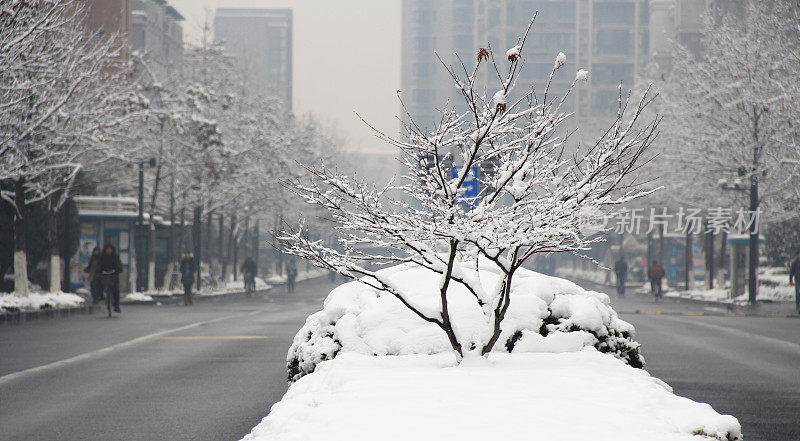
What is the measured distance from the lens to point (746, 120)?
123ft

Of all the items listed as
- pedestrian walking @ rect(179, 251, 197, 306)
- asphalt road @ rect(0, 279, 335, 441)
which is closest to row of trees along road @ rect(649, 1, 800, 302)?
pedestrian walking @ rect(179, 251, 197, 306)

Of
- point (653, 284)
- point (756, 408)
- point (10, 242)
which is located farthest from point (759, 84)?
point (756, 408)

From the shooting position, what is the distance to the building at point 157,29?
76688mm

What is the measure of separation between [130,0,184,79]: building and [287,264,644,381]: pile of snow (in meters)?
60.9

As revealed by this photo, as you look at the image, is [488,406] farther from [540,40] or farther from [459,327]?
[540,40]

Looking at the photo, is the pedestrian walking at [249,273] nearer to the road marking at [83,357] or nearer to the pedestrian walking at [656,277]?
the pedestrian walking at [656,277]

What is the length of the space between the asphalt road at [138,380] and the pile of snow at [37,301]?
1805 mm

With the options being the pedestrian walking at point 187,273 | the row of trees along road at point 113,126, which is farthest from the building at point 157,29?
the pedestrian walking at point 187,273

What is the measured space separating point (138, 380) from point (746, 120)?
29.8 m

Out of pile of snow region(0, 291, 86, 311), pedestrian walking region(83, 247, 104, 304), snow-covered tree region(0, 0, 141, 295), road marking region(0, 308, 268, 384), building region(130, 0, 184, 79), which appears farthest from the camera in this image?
building region(130, 0, 184, 79)

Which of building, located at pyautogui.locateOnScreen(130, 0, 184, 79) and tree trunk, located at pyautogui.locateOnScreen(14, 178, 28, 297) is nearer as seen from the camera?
tree trunk, located at pyautogui.locateOnScreen(14, 178, 28, 297)

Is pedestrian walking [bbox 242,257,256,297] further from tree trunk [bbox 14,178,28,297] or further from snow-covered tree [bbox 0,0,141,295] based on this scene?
tree trunk [bbox 14,178,28,297]

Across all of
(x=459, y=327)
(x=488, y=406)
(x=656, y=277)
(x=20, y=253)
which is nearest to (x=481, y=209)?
(x=459, y=327)

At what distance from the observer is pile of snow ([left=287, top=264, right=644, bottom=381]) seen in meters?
9.50
